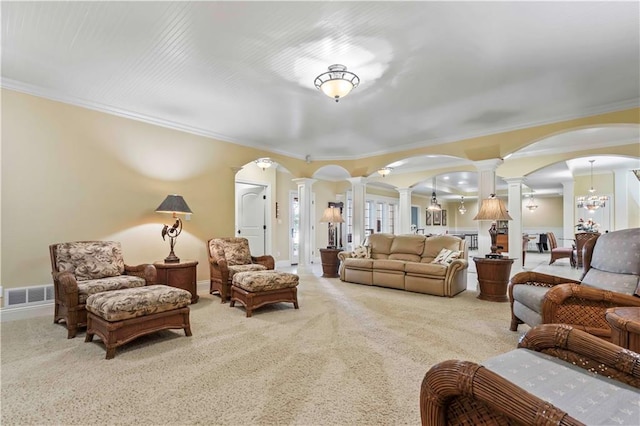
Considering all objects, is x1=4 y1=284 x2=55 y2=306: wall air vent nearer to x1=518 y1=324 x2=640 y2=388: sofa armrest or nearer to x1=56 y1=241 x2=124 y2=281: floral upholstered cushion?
x1=56 y1=241 x2=124 y2=281: floral upholstered cushion

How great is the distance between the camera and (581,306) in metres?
2.37

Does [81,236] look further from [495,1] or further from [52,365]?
[495,1]

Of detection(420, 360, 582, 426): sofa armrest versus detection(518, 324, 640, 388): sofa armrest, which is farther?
detection(518, 324, 640, 388): sofa armrest

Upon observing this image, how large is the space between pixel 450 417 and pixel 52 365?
2.90 metres

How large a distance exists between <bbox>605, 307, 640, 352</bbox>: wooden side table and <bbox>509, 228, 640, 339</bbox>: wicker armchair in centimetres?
72

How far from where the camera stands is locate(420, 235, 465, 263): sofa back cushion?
5316 mm

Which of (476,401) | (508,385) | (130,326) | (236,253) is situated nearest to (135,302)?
(130,326)

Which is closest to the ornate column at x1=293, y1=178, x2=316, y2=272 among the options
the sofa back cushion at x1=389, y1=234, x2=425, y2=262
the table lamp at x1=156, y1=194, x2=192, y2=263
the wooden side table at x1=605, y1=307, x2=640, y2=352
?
the sofa back cushion at x1=389, y1=234, x2=425, y2=262

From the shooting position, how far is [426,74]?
331 centimetres

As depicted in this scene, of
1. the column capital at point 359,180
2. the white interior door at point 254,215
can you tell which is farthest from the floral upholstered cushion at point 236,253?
the column capital at point 359,180

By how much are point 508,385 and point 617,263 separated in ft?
8.98

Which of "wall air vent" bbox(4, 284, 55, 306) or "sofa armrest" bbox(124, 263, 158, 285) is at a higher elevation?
"sofa armrest" bbox(124, 263, 158, 285)

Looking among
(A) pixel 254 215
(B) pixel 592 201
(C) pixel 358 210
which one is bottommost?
(A) pixel 254 215

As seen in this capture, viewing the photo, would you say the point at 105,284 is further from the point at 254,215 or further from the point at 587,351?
the point at 254,215
